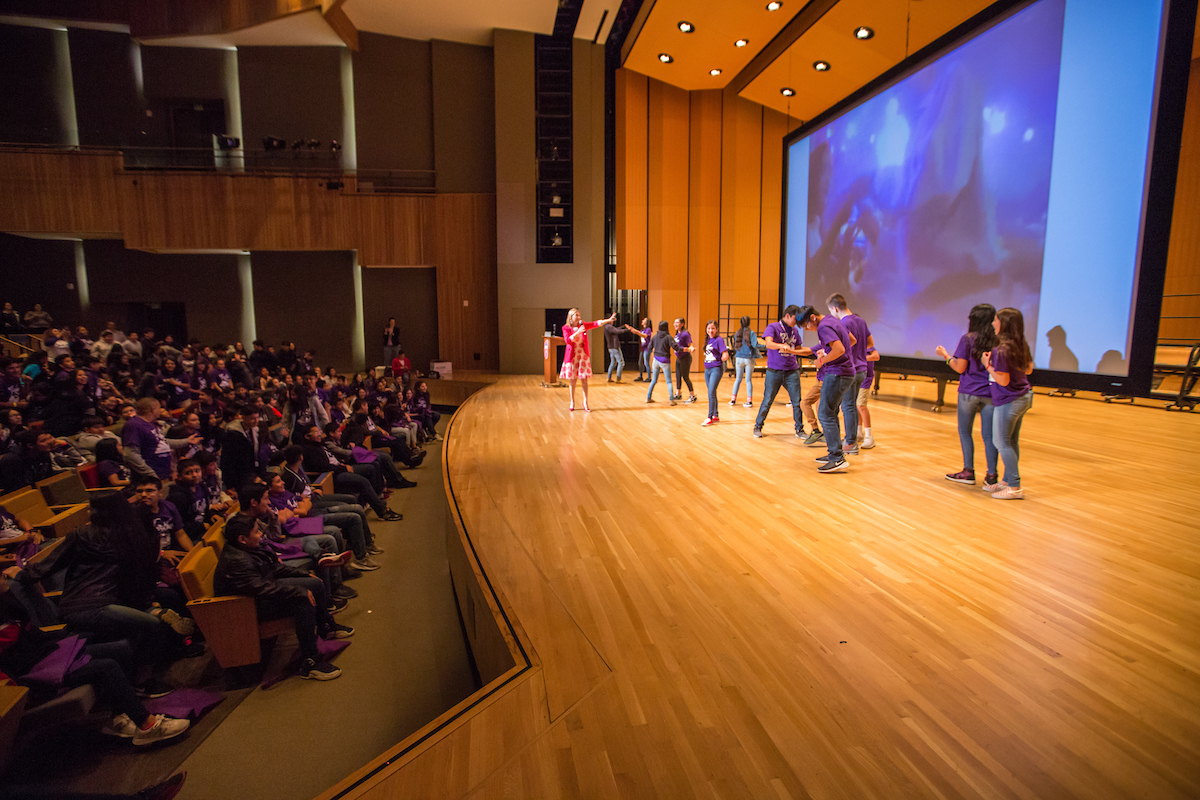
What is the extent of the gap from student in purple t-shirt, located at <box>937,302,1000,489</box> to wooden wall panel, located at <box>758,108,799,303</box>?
31.9 feet

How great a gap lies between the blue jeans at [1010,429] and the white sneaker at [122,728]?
4.80 meters

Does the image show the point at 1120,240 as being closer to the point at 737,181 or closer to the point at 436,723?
the point at 436,723

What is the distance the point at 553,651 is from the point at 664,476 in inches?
103

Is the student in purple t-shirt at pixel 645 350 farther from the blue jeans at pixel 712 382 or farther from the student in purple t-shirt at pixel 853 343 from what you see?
the student in purple t-shirt at pixel 853 343

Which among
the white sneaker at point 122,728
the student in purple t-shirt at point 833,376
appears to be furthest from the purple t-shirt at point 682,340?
the white sneaker at point 122,728

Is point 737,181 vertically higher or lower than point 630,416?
higher

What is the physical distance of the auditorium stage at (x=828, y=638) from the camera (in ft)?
5.29

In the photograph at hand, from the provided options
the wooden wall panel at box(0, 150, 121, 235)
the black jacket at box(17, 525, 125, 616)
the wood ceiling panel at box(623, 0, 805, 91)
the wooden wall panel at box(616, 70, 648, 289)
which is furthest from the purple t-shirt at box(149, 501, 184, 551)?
the wooden wall panel at box(0, 150, 121, 235)

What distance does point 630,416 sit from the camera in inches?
298

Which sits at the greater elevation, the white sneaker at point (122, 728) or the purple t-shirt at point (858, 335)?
the purple t-shirt at point (858, 335)

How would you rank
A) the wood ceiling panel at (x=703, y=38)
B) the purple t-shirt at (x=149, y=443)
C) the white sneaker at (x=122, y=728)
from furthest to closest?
the wood ceiling panel at (x=703, y=38) < the purple t-shirt at (x=149, y=443) < the white sneaker at (x=122, y=728)

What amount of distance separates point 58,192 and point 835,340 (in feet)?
47.6

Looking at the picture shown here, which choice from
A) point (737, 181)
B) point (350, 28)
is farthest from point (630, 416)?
point (350, 28)

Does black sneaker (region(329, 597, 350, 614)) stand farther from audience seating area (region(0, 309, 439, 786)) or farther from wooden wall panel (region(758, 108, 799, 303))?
wooden wall panel (region(758, 108, 799, 303))
